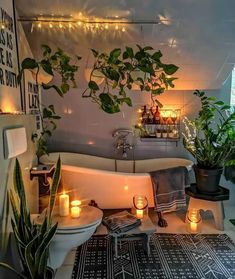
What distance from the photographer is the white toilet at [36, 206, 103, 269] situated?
73.9 inches

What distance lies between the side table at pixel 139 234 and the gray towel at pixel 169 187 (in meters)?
0.49

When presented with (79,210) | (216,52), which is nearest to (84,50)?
(216,52)

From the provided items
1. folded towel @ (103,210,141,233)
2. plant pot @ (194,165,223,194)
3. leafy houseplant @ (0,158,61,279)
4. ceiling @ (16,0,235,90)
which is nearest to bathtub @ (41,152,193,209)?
folded towel @ (103,210,141,233)

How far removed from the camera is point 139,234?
2.39 metres

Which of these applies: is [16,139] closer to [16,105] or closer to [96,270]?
[16,105]

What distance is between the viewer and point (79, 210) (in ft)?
6.86

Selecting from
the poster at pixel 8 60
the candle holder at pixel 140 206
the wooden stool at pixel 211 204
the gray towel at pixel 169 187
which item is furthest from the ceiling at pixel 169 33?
the candle holder at pixel 140 206

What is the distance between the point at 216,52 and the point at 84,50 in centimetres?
161

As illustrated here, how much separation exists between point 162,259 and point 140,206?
549 mm

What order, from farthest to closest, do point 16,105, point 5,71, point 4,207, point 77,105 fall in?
point 77,105, point 16,105, point 5,71, point 4,207

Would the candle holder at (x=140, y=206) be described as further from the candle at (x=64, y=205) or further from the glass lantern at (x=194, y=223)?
the candle at (x=64, y=205)

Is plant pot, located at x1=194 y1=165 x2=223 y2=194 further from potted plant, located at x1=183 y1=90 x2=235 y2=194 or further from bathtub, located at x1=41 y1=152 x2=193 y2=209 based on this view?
bathtub, located at x1=41 y1=152 x2=193 y2=209

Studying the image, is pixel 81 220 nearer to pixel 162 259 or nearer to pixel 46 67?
pixel 162 259

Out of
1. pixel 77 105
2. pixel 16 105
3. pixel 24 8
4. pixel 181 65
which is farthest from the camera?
pixel 77 105
